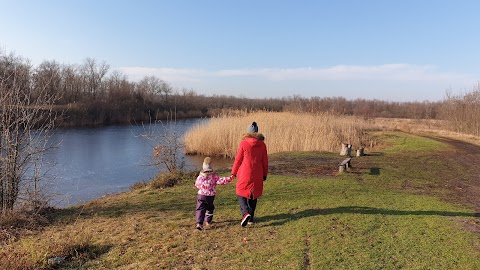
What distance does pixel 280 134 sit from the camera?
57.4 ft

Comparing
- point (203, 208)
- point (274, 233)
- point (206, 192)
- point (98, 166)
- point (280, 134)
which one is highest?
point (280, 134)

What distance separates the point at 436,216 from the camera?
20.9 ft

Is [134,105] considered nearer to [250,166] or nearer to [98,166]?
[98,166]

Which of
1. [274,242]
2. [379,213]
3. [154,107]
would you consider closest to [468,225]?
[379,213]

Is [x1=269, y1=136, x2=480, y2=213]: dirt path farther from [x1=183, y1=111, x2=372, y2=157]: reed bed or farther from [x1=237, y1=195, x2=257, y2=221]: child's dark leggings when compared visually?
[x1=237, y1=195, x2=257, y2=221]: child's dark leggings

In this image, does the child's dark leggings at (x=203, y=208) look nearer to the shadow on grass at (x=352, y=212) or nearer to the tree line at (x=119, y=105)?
the shadow on grass at (x=352, y=212)

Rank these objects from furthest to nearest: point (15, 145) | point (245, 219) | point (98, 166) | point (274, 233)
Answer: point (98, 166) → point (15, 145) → point (245, 219) → point (274, 233)

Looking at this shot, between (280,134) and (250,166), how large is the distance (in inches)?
467

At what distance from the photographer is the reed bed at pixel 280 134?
664 inches

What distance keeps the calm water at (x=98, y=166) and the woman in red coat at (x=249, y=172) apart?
4.47 meters

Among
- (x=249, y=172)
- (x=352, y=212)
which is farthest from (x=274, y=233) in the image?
(x=352, y=212)

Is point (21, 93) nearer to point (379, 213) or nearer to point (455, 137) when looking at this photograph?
point (379, 213)

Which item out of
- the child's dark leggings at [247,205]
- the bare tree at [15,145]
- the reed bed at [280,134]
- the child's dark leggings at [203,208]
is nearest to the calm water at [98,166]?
the bare tree at [15,145]

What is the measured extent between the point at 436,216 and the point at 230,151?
13.4 m
